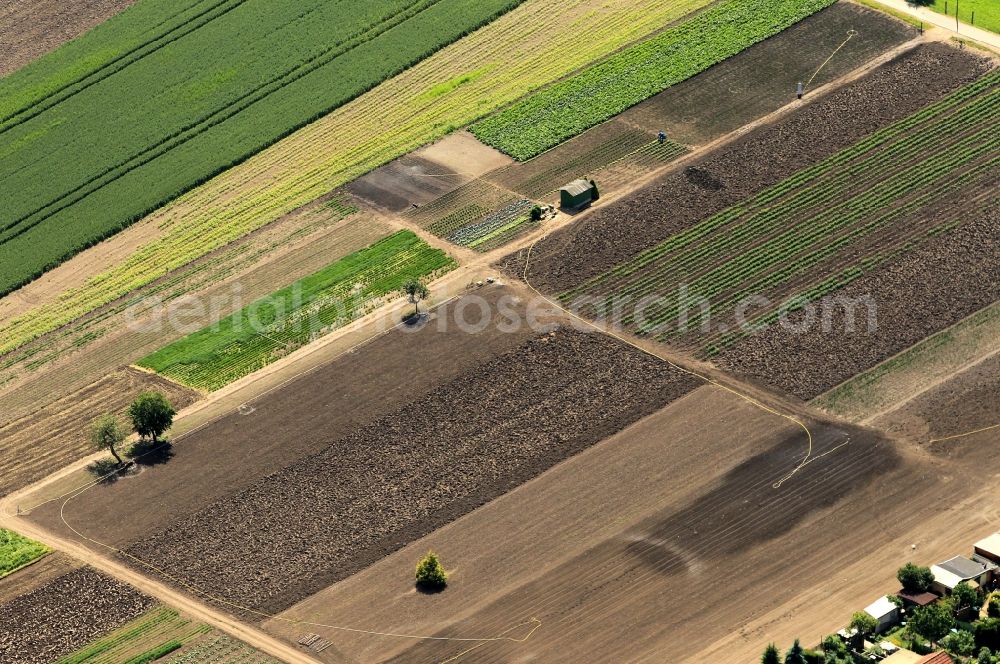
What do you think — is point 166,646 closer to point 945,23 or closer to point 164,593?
point 164,593

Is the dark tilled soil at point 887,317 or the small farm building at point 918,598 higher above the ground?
the dark tilled soil at point 887,317

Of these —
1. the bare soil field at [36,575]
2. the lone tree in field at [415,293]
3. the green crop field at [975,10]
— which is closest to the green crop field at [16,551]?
the bare soil field at [36,575]

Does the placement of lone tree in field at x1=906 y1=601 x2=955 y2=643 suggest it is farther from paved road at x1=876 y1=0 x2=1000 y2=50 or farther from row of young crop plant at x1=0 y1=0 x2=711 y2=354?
paved road at x1=876 y1=0 x2=1000 y2=50

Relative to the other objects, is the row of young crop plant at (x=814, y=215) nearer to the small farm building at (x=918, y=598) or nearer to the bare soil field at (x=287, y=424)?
the bare soil field at (x=287, y=424)

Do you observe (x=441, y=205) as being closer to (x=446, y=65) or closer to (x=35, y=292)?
(x=446, y=65)

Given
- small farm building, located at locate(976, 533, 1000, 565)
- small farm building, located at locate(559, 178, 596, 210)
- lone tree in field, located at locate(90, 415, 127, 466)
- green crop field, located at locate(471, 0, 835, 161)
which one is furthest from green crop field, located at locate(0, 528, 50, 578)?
small farm building, located at locate(976, 533, 1000, 565)
